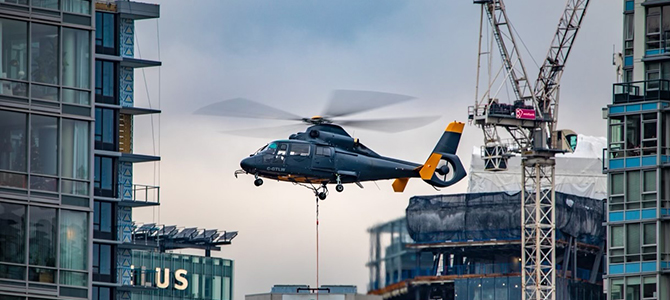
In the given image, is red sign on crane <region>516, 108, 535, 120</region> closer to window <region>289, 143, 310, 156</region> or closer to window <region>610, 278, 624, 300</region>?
window <region>289, 143, 310, 156</region>

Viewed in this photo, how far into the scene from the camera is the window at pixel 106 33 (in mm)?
136500

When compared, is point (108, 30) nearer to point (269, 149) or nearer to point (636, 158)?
point (269, 149)

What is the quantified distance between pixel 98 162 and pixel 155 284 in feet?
206

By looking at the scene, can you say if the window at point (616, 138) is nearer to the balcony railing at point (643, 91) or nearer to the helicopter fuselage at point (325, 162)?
the balcony railing at point (643, 91)

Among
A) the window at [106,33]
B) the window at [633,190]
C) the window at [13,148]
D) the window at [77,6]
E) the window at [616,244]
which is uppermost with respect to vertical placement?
the window at [106,33]

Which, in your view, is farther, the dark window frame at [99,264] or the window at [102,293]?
the dark window frame at [99,264]

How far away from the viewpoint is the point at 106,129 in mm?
135500

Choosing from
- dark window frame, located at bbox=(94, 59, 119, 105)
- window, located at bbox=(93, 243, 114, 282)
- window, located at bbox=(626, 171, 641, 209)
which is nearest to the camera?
window, located at bbox=(626, 171, 641, 209)

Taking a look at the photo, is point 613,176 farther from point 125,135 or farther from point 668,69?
point 125,135

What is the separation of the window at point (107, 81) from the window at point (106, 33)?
0.94 m

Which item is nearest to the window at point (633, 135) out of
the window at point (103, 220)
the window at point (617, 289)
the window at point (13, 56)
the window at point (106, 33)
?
the window at point (617, 289)

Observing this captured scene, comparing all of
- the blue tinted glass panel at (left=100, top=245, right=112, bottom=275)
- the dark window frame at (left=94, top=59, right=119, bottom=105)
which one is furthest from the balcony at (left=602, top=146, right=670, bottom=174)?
the dark window frame at (left=94, top=59, right=119, bottom=105)

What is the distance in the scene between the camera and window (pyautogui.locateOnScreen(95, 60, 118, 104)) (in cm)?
13550

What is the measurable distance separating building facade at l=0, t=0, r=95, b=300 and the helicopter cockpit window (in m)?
50.3
